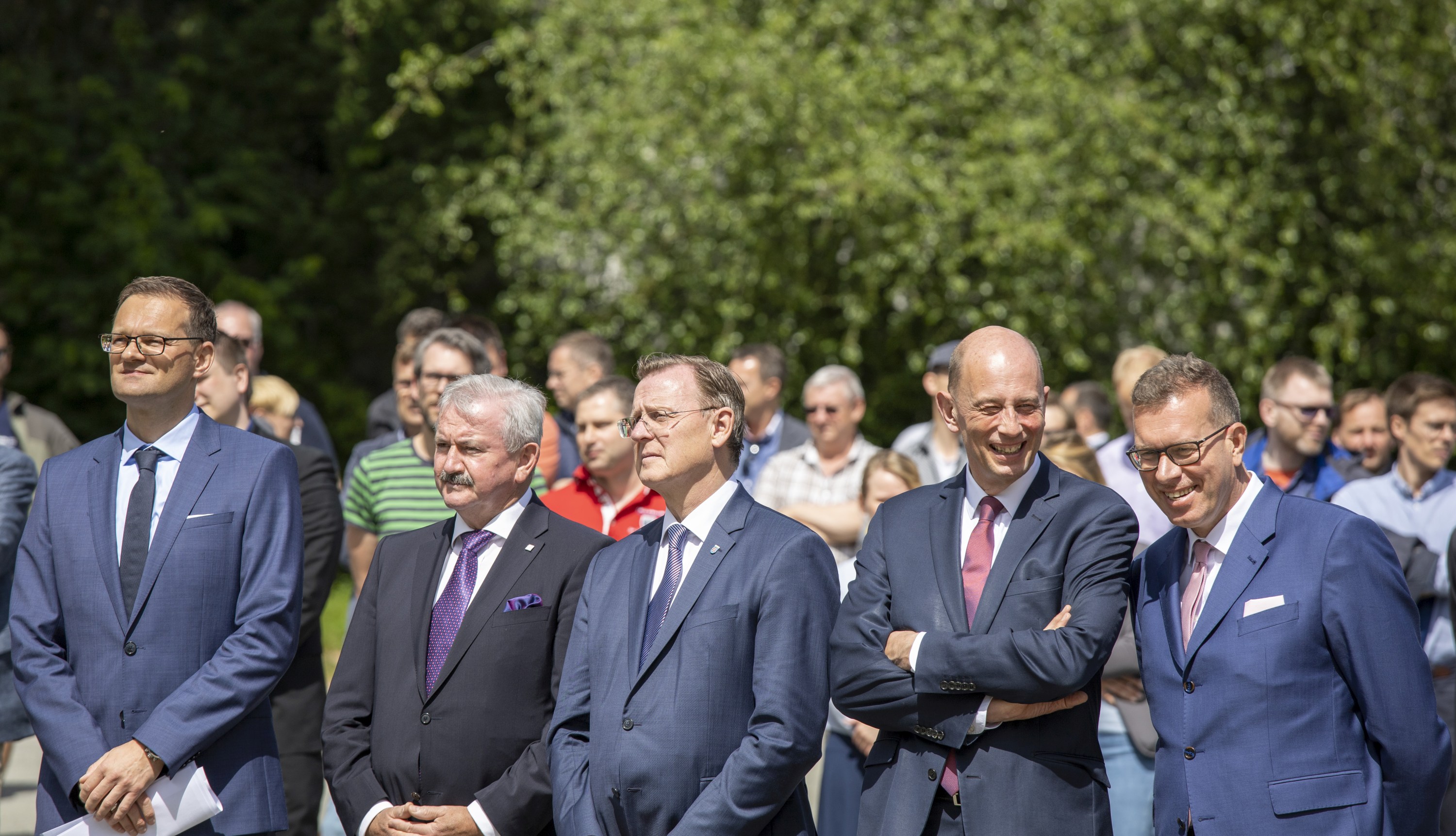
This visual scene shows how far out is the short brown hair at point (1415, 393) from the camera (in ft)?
20.2

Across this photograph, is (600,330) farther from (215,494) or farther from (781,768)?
(781,768)

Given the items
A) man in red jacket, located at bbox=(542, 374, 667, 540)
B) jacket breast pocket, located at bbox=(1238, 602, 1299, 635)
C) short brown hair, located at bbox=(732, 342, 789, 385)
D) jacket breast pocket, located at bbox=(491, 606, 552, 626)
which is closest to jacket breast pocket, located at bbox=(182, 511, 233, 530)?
jacket breast pocket, located at bbox=(491, 606, 552, 626)

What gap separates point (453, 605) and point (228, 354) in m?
2.08

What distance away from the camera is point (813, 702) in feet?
11.4

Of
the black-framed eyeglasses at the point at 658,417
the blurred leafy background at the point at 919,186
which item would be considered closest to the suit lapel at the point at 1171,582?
the black-framed eyeglasses at the point at 658,417

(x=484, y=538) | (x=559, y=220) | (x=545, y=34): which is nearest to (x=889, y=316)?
(x=559, y=220)

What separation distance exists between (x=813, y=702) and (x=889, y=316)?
8.15m

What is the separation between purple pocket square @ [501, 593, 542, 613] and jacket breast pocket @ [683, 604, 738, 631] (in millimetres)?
531

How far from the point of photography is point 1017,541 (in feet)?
11.3

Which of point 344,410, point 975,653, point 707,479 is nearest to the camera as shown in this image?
point 975,653

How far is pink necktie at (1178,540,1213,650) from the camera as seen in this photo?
3.36 meters

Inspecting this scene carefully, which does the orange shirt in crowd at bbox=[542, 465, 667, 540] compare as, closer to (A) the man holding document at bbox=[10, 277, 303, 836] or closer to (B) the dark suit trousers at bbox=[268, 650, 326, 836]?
(B) the dark suit trousers at bbox=[268, 650, 326, 836]

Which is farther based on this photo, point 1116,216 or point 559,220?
point 559,220

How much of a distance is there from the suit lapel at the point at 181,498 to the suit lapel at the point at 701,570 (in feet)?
4.37
